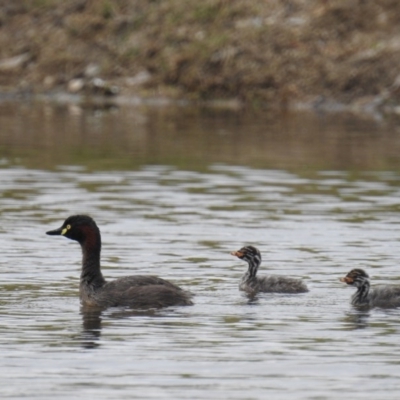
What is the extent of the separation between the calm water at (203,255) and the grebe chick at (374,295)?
0.12 meters

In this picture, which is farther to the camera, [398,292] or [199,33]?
[199,33]

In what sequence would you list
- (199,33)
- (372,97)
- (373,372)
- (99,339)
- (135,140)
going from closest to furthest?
(373,372)
(99,339)
(135,140)
(372,97)
(199,33)

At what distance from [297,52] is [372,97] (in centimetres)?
302

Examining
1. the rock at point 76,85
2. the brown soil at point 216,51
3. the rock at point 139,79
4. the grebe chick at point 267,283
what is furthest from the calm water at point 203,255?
the rock at point 76,85

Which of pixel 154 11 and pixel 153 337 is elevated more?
pixel 154 11

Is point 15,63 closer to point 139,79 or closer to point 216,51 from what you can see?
point 139,79

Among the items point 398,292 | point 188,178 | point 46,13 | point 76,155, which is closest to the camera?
point 398,292

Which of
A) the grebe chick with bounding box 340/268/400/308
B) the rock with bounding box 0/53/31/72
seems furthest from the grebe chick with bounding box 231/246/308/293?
the rock with bounding box 0/53/31/72

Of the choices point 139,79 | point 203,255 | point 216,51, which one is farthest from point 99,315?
point 139,79

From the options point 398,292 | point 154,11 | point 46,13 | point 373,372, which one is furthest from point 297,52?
point 373,372

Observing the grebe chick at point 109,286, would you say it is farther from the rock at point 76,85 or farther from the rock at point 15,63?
the rock at point 15,63

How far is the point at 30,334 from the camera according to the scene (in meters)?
14.1

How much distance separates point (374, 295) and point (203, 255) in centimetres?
369

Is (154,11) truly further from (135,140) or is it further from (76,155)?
(76,155)
